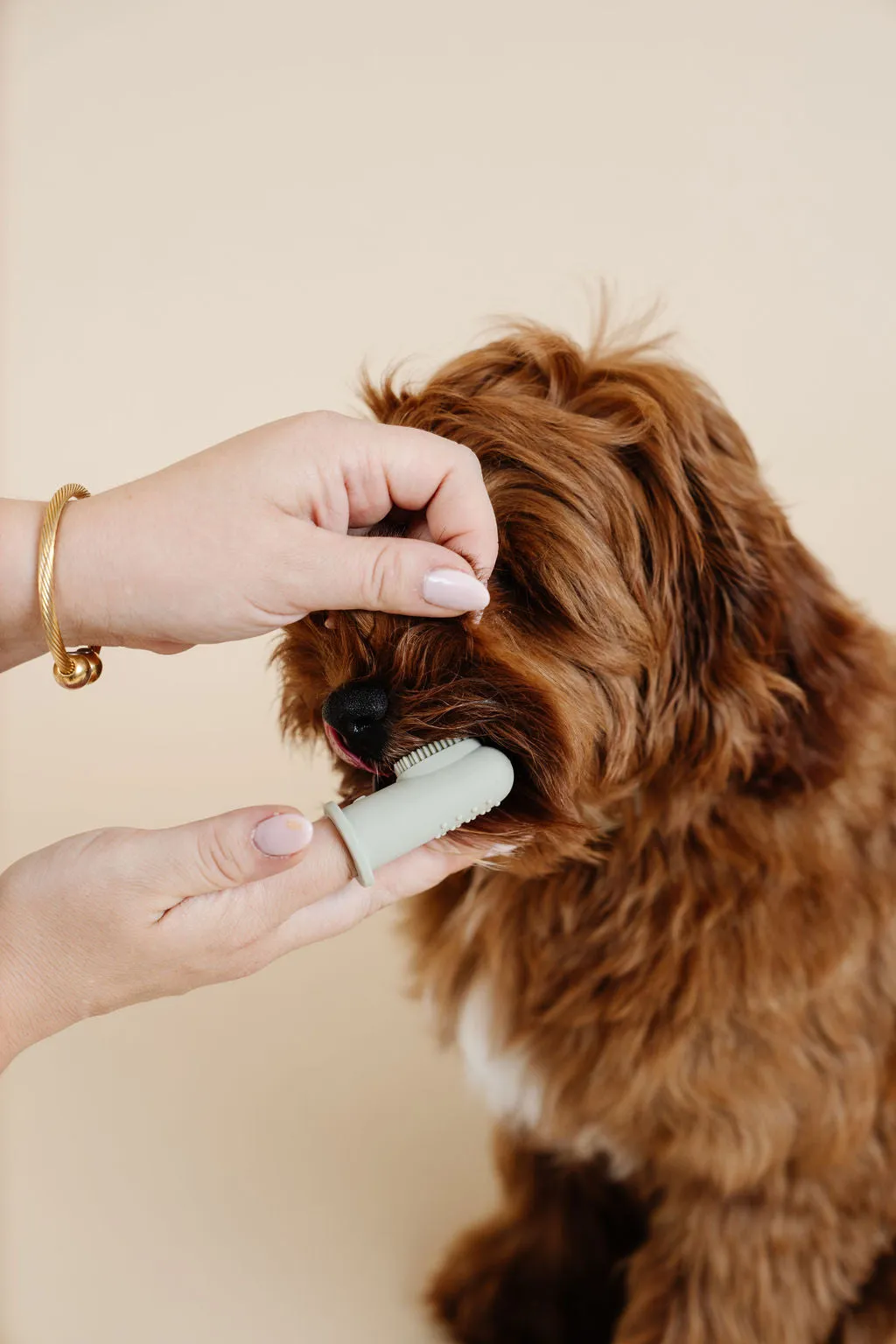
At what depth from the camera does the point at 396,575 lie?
1334 mm

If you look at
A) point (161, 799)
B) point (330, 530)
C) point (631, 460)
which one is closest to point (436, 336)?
point (161, 799)

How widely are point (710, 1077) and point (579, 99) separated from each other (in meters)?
2.38

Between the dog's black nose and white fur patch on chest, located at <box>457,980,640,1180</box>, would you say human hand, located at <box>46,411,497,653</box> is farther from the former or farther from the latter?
white fur patch on chest, located at <box>457,980,640,1180</box>

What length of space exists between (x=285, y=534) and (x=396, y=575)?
4.6 inches

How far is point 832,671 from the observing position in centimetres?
168

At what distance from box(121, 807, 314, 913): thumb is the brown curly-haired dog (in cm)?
16

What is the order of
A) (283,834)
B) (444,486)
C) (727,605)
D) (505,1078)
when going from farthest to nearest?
(505,1078), (727,605), (444,486), (283,834)

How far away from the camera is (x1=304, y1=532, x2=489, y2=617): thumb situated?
133cm

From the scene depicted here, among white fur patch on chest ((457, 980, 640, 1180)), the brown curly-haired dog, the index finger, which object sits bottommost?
white fur patch on chest ((457, 980, 640, 1180))

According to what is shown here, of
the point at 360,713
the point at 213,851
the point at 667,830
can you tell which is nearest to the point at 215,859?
the point at 213,851

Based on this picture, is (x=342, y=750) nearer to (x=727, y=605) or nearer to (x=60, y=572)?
(x=60, y=572)

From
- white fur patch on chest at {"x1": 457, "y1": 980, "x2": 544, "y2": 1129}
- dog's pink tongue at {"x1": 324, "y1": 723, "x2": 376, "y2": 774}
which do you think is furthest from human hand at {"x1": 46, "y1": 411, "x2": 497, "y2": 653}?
white fur patch on chest at {"x1": 457, "y1": 980, "x2": 544, "y2": 1129}

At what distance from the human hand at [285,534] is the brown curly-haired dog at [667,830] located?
7 centimetres

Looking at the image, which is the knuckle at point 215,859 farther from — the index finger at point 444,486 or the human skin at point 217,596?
the index finger at point 444,486
